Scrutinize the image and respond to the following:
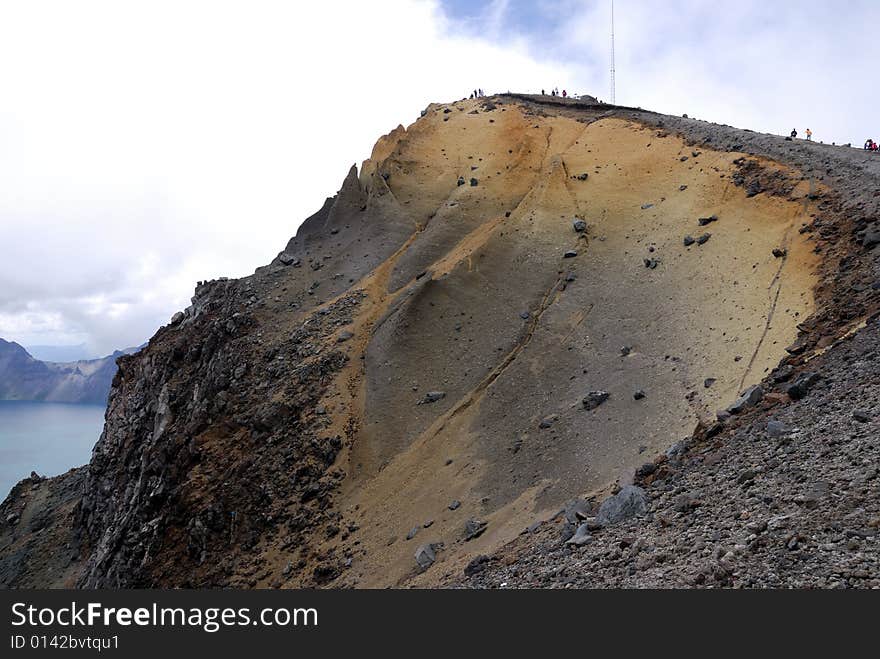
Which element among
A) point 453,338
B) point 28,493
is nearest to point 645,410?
point 453,338

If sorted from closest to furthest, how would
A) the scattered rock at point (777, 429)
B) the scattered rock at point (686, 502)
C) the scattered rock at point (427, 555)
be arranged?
the scattered rock at point (686, 502) → the scattered rock at point (777, 429) → the scattered rock at point (427, 555)

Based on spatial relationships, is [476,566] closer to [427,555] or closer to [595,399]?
[427,555]

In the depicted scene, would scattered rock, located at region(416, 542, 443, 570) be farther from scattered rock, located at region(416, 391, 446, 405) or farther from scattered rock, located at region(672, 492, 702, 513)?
scattered rock, located at region(416, 391, 446, 405)

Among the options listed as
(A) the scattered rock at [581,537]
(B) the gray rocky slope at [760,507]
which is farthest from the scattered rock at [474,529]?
(A) the scattered rock at [581,537]

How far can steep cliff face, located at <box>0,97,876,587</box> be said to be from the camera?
17.5m

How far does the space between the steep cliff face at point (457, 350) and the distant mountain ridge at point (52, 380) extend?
15728 cm

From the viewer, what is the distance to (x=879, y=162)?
21797 millimetres

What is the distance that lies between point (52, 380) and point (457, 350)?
193479 millimetres

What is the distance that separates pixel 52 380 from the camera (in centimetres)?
18062

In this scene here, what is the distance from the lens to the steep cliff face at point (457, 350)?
17453 millimetres

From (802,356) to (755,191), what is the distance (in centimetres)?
1157

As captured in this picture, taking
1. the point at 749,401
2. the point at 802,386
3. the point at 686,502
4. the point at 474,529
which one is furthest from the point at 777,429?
the point at 474,529

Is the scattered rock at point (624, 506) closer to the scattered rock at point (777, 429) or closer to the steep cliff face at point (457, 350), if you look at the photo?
the scattered rock at point (777, 429)

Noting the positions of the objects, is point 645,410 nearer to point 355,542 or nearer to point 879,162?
point 355,542
